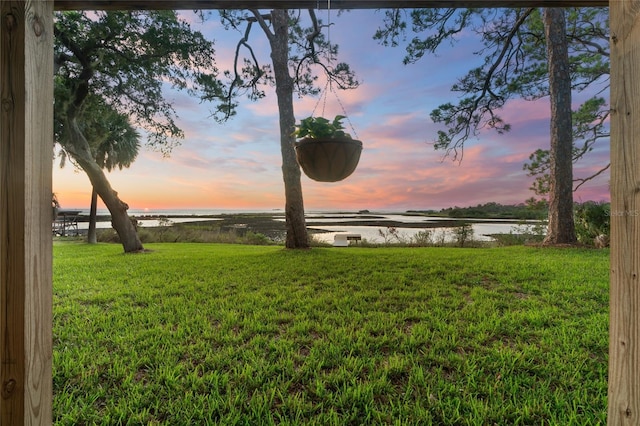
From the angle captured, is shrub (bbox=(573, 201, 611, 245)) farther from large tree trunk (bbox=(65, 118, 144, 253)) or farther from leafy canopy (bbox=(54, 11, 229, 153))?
large tree trunk (bbox=(65, 118, 144, 253))

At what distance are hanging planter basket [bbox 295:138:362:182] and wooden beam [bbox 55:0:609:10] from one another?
2.64ft

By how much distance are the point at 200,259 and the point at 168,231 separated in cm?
661

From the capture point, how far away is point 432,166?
7.03 meters

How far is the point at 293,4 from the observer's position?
Answer: 1.41 m

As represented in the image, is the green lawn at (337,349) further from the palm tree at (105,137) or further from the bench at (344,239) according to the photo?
the palm tree at (105,137)

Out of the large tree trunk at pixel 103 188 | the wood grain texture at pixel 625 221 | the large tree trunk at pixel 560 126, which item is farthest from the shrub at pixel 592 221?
the large tree trunk at pixel 103 188

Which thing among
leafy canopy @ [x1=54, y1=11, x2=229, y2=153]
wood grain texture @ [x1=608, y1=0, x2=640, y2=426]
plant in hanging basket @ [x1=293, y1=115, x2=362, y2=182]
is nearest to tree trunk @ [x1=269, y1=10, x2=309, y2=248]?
leafy canopy @ [x1=54, y1=11, x2=229, y2=153]

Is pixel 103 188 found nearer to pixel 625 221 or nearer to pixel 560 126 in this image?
pixel 625 221

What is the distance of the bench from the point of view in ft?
27.8

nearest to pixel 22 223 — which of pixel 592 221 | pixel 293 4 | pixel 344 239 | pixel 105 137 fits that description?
pixel 293 4

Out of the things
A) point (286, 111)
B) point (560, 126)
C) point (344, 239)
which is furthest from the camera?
point (344, 239)

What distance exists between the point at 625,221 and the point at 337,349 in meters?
1.82

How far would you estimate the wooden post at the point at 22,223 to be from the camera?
0.85 metres

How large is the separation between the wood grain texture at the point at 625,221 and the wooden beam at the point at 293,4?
558 mm
